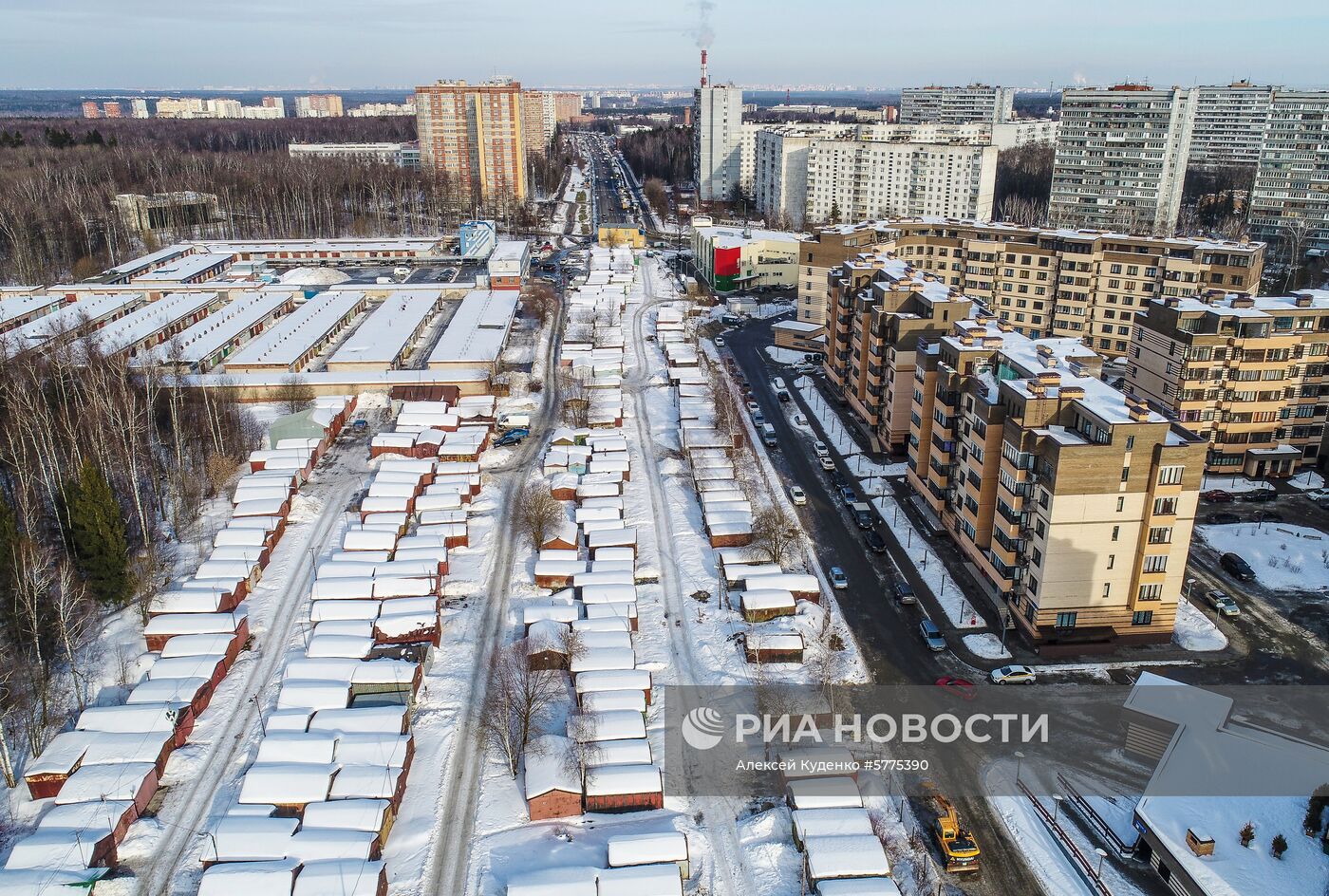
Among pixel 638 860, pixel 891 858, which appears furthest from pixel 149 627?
pixel 891 858

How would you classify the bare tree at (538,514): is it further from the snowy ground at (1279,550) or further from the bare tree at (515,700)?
the snowy ground at (1279,550)

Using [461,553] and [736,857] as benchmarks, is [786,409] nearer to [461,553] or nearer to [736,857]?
[461,553]

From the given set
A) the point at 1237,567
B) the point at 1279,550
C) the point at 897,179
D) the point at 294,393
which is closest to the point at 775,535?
the point at 1237,567

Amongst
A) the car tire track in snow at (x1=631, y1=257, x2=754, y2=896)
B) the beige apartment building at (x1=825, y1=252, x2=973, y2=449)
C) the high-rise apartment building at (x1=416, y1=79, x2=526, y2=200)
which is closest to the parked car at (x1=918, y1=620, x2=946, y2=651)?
the car tire track in snow at (x1=631, y1=257, x2=754, y2=896)

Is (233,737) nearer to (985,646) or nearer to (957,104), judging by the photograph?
(985,646)

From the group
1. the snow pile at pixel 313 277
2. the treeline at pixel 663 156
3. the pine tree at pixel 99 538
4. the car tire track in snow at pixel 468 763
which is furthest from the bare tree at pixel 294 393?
the treeline at pixel 663 156

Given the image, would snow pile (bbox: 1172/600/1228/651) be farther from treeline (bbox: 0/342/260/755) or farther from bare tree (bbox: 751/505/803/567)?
treeline (bbox: 0/342/260/755)

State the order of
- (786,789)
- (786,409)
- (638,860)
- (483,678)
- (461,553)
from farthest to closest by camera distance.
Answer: (786,409) → (461,553) → (483,678) → (786,789) → (638,860)
